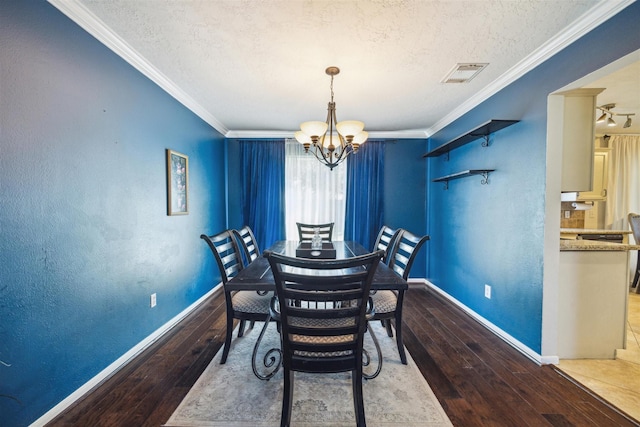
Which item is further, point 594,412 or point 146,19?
point 146,19

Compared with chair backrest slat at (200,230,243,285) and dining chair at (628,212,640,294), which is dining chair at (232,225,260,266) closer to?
chair backrest slat at (200,230,243,285)

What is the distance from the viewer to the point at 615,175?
4.13 metres

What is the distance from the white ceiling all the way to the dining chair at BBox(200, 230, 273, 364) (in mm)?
1404

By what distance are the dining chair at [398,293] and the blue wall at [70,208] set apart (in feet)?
6.26

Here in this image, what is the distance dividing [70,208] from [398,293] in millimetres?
2211

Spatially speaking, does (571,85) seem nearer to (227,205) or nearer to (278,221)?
(278,221)

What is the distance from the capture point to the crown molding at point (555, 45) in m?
1.51

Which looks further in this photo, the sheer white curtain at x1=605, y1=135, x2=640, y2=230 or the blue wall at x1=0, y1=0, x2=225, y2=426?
the sheer white curtain at x1=605, y1=135, x2=640, y2=230

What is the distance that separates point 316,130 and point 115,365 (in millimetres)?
2312

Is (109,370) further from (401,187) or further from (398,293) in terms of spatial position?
(401,187)

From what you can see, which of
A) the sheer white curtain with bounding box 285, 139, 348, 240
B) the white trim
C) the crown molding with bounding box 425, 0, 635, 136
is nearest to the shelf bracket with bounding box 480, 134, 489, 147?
the crown molding with bounding box 425, 0, 635, 136

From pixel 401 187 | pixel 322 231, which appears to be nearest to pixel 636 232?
pixel 401 187

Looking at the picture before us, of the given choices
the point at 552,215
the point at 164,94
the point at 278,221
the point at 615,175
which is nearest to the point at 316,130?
the point at 164,94

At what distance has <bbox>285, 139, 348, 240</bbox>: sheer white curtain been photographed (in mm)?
4117
